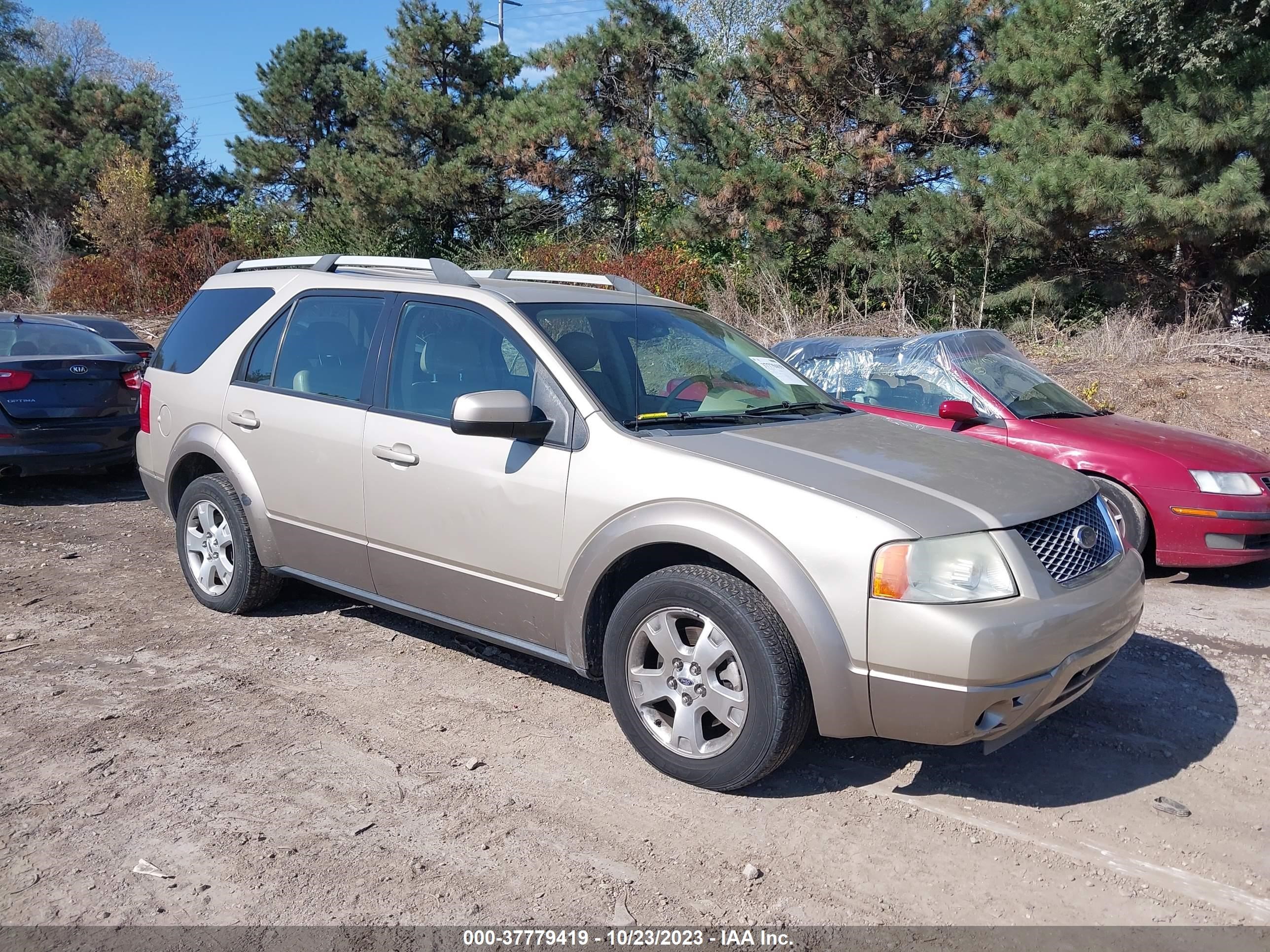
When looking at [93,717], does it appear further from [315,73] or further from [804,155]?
[315,73]

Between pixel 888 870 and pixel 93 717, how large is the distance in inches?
126

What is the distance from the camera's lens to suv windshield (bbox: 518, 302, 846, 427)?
13.4 ft

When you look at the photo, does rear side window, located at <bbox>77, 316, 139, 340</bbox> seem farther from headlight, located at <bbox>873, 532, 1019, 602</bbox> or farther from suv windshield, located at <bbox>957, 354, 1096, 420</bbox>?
headlight, located at <bbox>873, 532, 1019, 602</bbox>

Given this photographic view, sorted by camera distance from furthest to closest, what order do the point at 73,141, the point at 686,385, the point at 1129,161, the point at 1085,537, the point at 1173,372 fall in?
the point at 73,141
the point at 1129,161
the point at 1173,372
the point at 686,385
the point at 1085,537

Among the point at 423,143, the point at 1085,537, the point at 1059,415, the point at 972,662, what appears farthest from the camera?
the point at 423,143

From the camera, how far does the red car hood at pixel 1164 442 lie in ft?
20.5

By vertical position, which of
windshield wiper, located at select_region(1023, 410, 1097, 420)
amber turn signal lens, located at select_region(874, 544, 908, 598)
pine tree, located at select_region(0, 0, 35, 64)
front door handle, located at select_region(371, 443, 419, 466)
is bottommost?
amber turn signal lens, located at select_region(874, 544, 908, 598)

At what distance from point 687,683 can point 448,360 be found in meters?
1.83

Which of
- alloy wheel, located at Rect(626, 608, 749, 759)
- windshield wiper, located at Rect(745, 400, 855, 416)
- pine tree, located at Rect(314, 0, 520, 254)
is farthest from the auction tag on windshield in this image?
pine tree, located at Rect(314, 0, 520, 254)

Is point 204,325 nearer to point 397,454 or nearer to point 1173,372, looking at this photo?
point 397,454

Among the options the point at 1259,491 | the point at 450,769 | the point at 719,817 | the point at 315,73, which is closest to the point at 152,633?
the point at 450,769

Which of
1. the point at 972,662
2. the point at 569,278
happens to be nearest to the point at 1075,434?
the point at 569,278

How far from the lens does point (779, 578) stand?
10.7 ft

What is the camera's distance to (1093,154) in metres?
13.2
